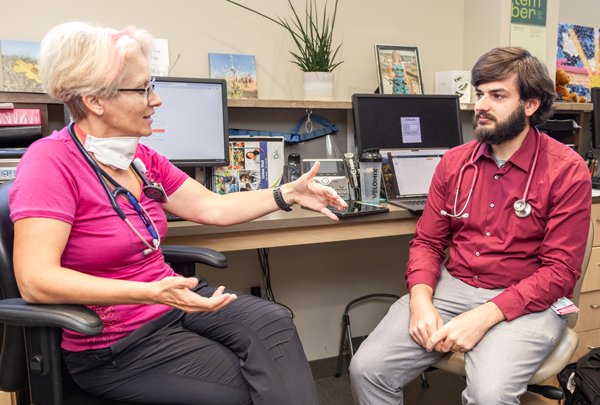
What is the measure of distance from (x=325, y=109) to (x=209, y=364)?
1.50m

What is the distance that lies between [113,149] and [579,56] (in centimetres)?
275

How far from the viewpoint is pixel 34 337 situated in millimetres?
942

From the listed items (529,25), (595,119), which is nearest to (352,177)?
(529,25)

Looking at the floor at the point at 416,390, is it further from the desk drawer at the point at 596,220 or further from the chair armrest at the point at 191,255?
the chair armrest at the point at 191,255

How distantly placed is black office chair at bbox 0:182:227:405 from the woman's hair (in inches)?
11.1

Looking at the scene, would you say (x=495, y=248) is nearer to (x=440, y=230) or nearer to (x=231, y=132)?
(x=440, y=230)

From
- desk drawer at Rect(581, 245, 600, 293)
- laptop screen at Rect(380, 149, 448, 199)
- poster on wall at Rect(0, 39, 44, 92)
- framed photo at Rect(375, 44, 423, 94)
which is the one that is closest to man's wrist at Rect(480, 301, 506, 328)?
laptop screen at Rect(380, 149, 448, 199)

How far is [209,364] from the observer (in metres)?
1.03

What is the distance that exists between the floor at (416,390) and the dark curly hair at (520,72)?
1295 mm

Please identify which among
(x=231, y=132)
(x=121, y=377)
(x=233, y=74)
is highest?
(x=233, y=74)

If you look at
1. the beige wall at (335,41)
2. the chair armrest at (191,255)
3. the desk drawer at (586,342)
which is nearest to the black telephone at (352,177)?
the beige wall at (335,41)

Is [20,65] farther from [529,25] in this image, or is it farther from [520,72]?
[529,25]

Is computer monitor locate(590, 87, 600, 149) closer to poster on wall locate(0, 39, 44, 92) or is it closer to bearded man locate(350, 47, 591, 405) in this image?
bearded man locate(350, 47, 591, 405)

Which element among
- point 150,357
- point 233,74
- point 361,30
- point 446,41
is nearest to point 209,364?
point 150,357
